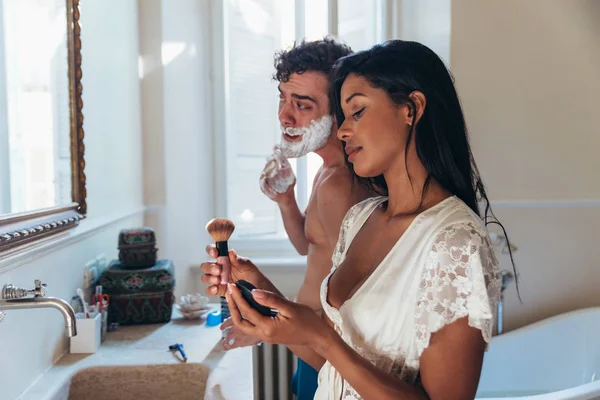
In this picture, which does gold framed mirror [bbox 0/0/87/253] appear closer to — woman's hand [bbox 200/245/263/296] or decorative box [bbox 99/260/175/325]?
decorative box [bbox 99/260/175/325]

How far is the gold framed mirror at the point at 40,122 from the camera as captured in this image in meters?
0.96

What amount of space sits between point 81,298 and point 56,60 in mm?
586

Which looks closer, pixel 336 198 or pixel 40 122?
pixel 40 122

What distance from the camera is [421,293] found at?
2.58ft

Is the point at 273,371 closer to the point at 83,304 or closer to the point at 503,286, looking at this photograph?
the point at 503,286

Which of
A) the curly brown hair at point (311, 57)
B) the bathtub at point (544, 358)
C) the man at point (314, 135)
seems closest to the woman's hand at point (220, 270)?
the man at point (314, 135)

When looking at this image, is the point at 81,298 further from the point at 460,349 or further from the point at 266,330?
the point at 460,349

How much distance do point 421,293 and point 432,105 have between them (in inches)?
11.3

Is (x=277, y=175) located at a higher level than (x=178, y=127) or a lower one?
lower

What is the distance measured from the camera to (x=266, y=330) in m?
0.76

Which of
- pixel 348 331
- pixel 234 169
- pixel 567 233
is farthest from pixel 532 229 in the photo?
pixel 348 331

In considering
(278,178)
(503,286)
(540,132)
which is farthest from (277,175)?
(540,132)

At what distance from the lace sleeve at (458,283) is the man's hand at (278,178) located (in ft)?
2.63

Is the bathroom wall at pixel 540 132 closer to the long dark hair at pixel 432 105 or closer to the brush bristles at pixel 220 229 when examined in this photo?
the long dark hair at pixel 432 105
